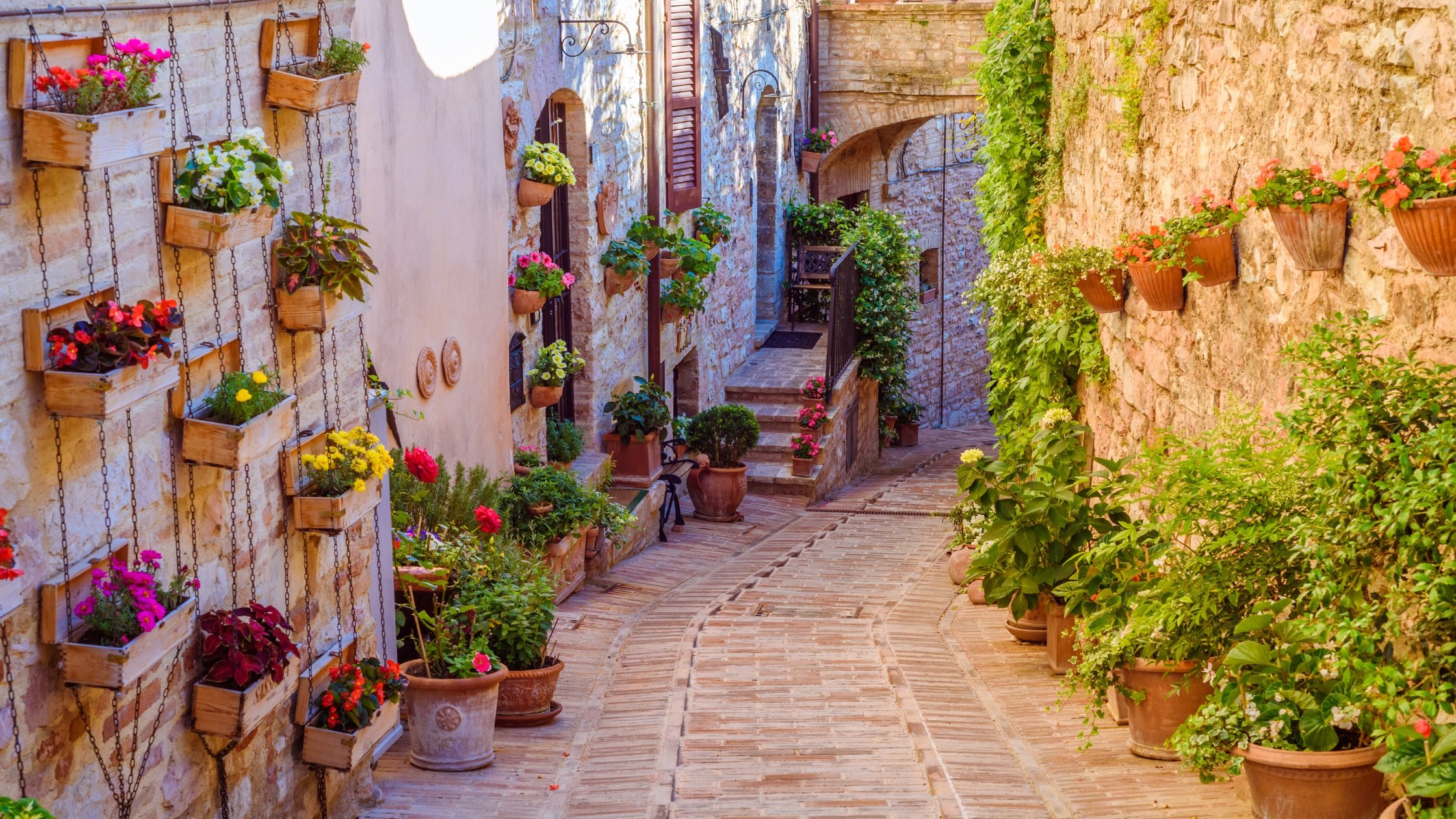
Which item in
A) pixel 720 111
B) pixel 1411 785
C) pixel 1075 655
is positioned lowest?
pixel 1075 655

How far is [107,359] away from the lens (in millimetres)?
3209

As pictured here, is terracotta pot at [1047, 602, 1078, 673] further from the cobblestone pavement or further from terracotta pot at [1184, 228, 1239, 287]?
terracotta pot at [1184, 228, 1239, 287]

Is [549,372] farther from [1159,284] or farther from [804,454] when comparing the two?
[1159,284]

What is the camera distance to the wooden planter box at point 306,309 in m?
4.33

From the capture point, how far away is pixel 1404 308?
3.68 metres

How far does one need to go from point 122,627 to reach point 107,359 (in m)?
0.62

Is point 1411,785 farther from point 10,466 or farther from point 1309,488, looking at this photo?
point 10,466

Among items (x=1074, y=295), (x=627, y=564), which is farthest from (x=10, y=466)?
(x=627, y=564)

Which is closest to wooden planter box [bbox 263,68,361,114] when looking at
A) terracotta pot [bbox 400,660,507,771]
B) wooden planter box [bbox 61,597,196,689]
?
wooden planter box [bbox 61,597,196,689]

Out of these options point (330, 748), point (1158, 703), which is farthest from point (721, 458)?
point (330, 748)

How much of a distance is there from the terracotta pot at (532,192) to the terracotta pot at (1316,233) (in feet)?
18.4

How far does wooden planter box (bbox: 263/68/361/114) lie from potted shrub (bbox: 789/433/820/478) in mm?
8755

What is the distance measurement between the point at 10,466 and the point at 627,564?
677 cm

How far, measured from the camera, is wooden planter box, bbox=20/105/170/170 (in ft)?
9.87
